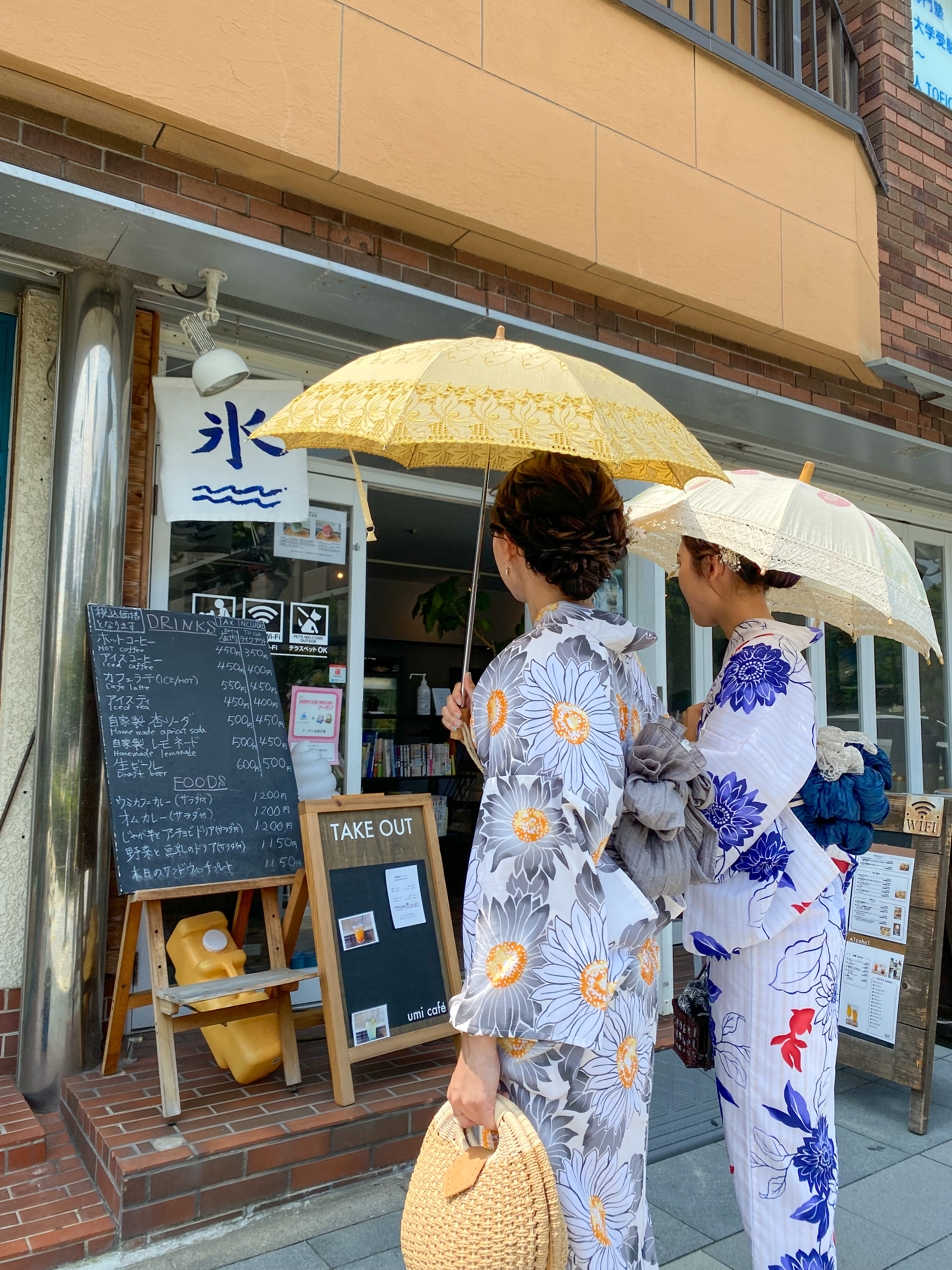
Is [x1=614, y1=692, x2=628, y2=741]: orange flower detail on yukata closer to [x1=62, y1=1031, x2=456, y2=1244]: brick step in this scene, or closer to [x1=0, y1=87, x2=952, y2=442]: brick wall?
[x1=62, y1=1031, x2=456, y2=1244]: brick step

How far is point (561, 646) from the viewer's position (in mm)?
1813

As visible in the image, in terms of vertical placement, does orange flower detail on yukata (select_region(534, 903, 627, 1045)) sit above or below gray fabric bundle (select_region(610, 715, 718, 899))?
below

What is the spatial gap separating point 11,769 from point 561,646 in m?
3.04

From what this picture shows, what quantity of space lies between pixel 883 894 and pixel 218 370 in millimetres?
3818

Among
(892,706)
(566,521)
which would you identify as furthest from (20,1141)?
(892,706)

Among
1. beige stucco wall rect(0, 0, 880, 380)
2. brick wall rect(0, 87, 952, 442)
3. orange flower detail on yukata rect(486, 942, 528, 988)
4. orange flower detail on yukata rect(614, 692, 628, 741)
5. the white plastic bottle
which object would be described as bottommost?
orange flower detail on yukata rect(486, 942, 528, 988)

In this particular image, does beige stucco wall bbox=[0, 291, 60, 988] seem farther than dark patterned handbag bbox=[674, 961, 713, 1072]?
Yes

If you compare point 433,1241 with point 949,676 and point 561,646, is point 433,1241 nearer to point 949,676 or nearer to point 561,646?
point 561,646

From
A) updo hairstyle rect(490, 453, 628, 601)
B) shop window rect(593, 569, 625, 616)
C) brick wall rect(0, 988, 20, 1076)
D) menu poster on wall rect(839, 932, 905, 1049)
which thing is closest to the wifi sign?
menu poster on wall rect(839, 932, 905, 1049)

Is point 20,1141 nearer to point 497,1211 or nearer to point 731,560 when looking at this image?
point 497,1211

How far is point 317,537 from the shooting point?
4.80 meters

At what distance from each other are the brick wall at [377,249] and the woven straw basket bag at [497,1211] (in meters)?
3.39

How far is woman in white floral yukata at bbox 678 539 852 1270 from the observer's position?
2203 mm

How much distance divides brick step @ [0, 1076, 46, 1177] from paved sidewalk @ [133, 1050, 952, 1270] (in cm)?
68
